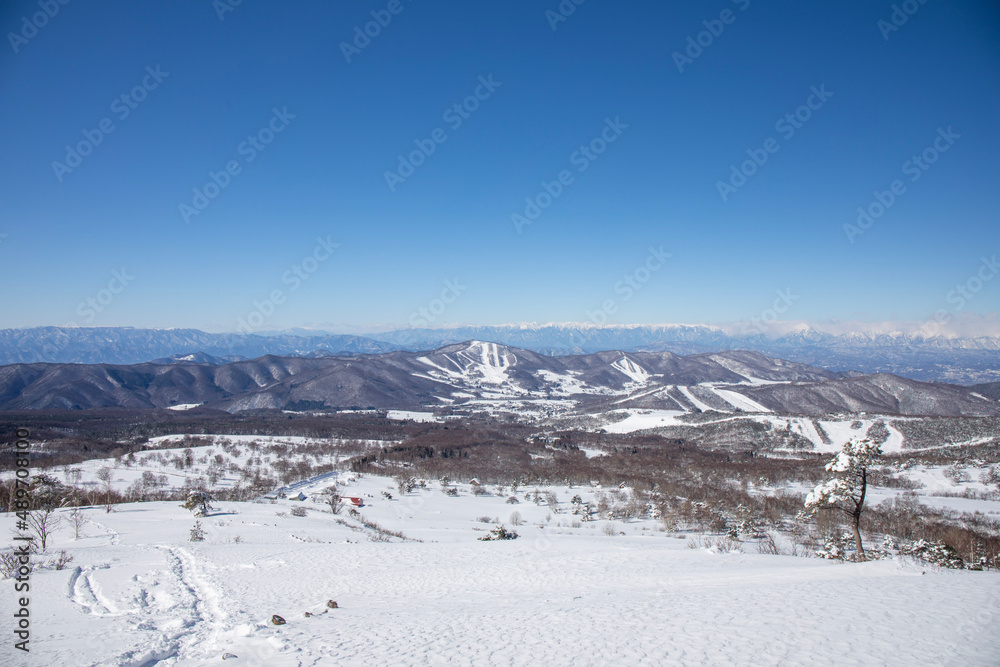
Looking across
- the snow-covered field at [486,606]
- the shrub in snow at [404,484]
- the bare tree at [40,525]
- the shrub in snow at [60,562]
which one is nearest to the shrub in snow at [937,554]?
the snow-covered field at [486,606]

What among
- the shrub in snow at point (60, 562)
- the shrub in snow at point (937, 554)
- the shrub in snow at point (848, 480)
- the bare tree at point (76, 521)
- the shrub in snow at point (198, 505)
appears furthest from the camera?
the shrub in snow at point (198, 505)

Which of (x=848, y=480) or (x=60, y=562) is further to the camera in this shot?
(x=848, y=480)

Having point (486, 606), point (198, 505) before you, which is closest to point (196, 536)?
point (198, 505)

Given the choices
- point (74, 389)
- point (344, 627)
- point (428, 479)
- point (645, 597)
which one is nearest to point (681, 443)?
point (428, 479)

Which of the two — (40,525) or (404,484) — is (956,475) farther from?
(40,525)

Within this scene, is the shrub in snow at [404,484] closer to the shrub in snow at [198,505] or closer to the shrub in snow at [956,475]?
the shrub in snow at [198,505]
